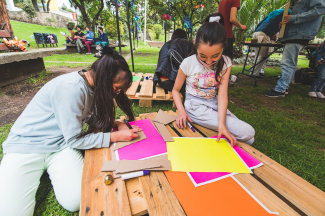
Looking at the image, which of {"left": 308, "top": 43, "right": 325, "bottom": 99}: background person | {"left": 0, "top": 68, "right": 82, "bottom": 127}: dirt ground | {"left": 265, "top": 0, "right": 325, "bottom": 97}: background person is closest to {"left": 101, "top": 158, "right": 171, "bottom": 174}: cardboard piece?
{"left": 0, "top": 68, "right": 82, "bottom": 127}: dirt ground

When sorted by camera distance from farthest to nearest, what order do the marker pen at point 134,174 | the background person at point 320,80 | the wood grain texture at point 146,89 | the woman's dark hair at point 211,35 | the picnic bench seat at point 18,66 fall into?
the background person at point 320,80 < the picnic bench seat at point 18,66 < the wood grain texture at point 146,89 < the woman's dark hair at point 211,35 < the marker pen at point 134,174

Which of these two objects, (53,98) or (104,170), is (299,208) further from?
(53,98)

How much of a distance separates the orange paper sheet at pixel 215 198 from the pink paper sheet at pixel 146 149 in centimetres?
19

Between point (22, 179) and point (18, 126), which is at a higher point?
point (18, 126)

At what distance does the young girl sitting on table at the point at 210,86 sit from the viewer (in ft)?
3.93

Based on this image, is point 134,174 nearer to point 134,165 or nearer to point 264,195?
point 134,165

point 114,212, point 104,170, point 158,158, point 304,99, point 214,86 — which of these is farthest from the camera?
point 304,99

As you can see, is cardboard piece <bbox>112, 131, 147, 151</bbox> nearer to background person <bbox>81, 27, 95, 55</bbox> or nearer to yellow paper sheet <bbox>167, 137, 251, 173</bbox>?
yellow paper sheet <bbox>167, 137, 251, 173</bbox>

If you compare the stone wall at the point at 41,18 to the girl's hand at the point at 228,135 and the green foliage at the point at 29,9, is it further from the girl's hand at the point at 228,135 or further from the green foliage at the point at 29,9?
the girl's hand at the point at 228,135

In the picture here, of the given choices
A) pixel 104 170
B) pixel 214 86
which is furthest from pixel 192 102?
pixel 104 170

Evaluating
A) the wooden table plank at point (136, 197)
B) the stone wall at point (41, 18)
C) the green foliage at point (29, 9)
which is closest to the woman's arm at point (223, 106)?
the wooden table plank at point (136, 197)

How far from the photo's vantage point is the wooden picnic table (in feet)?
2.05

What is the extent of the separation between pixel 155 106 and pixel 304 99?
9.89 feet

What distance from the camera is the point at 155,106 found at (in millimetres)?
2506
